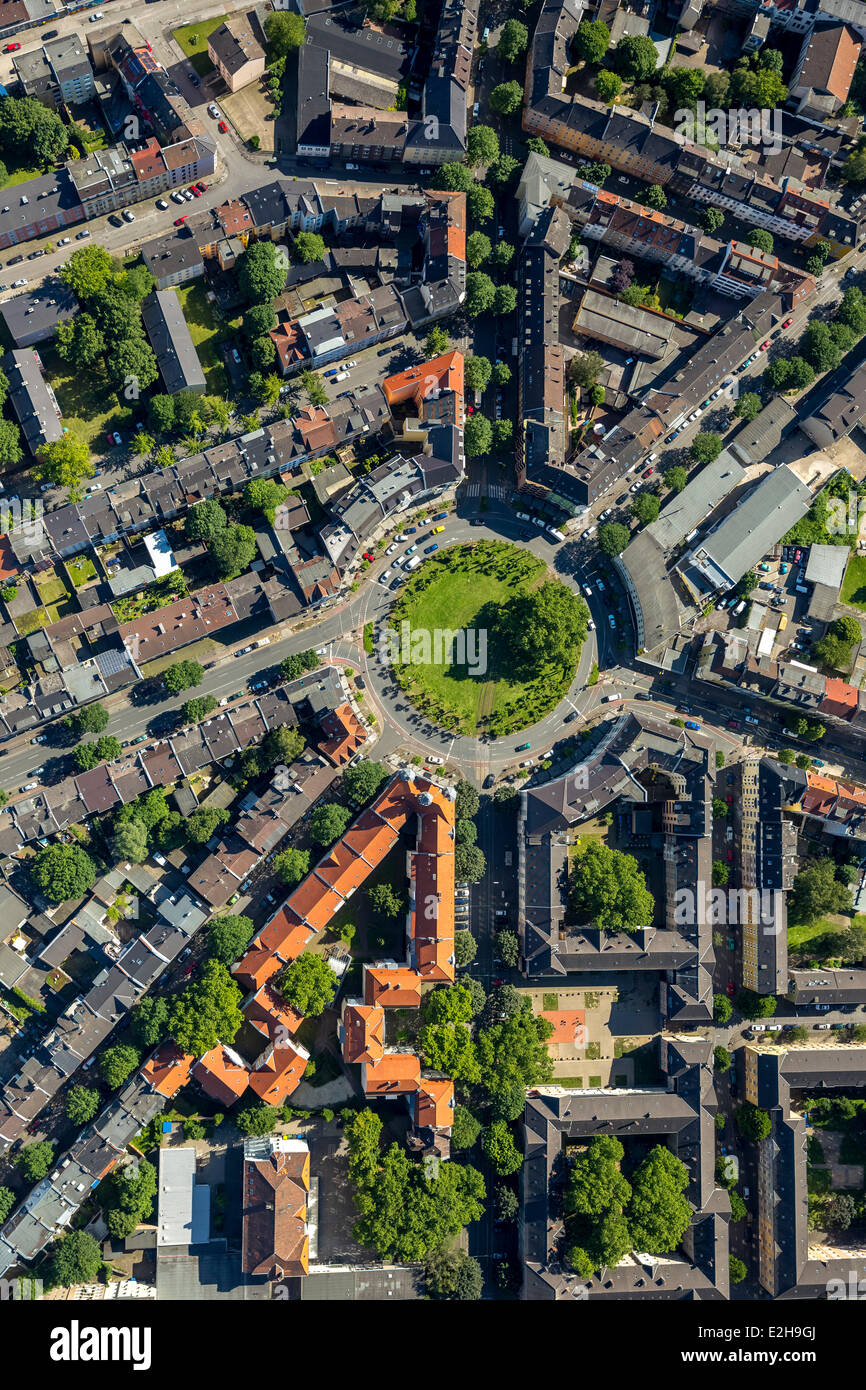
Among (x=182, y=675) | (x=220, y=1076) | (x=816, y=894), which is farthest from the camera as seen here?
(x=816, y=894)

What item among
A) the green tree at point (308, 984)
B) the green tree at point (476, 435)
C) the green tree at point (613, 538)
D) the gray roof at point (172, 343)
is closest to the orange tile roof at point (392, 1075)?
the green tree at point (308, 984)

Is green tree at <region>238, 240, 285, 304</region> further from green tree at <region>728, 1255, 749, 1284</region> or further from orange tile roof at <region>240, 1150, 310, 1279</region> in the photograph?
green tree at <region>728, 1255, 749, 1284</region>

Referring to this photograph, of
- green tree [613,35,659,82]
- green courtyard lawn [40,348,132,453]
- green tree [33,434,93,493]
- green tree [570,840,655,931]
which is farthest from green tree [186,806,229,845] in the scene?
green tree [613,35,659,82]

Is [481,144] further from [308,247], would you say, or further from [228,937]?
[228,937]

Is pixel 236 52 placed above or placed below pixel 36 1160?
above

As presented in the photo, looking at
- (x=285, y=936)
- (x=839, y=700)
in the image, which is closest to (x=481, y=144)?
(x=839, y=700)
